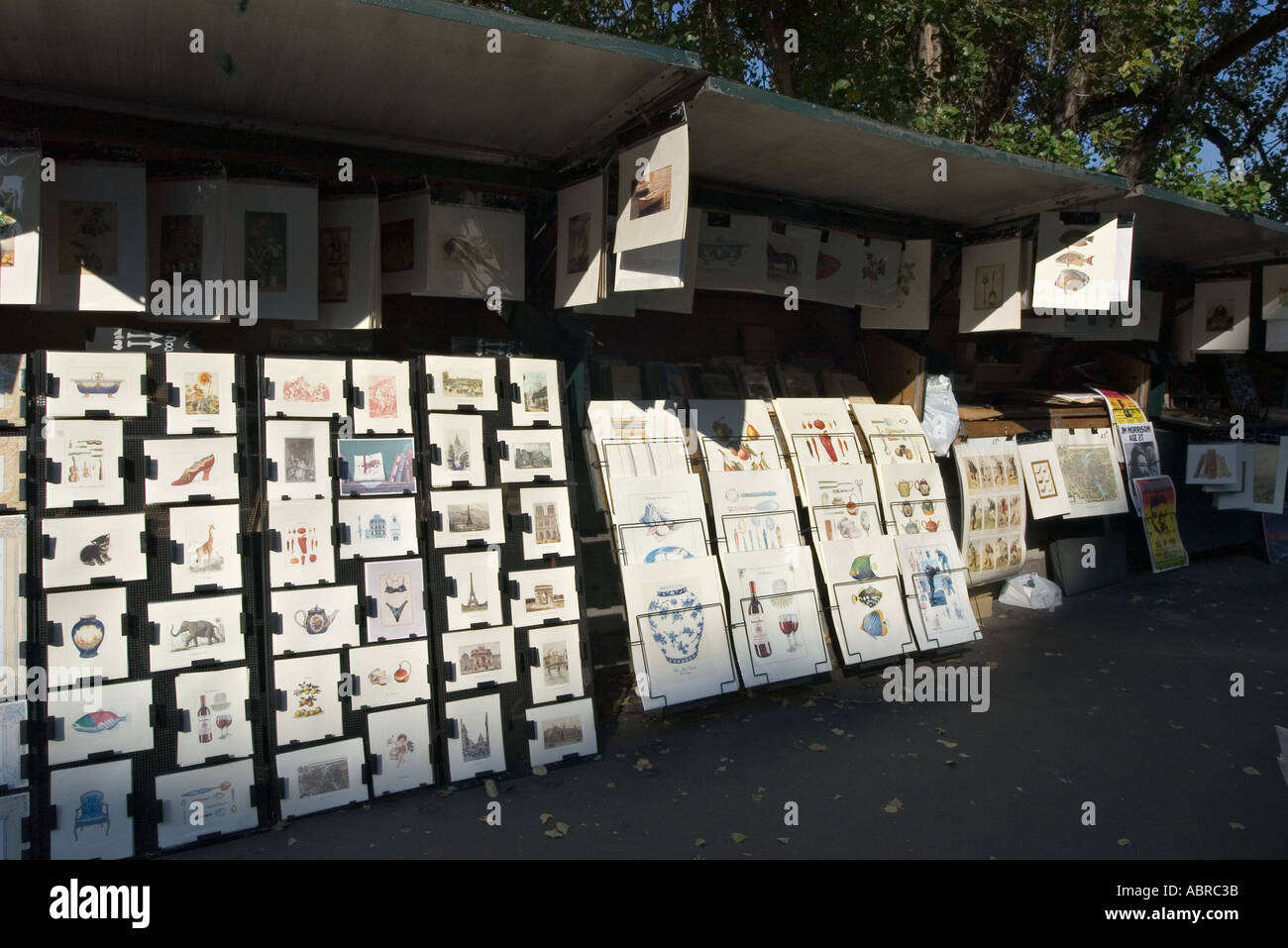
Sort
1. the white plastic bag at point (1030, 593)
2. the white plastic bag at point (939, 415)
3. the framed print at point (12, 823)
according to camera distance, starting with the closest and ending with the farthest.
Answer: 1. the framed print at point (12, 823)
2. the white plastic bag at point (939, 415)
3. the white plastic bag at point (1030, 593)

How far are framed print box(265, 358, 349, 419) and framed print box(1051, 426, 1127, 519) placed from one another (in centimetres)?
603

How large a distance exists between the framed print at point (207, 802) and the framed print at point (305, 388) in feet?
5.05

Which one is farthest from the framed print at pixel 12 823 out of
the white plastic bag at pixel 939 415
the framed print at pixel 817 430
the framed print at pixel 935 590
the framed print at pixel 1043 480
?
the framed print at pixel 1043 480

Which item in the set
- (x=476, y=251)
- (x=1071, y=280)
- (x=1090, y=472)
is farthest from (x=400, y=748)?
(x=1090, y=472)

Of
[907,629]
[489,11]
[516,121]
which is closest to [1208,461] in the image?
[907,629]

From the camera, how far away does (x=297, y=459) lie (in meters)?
4.05

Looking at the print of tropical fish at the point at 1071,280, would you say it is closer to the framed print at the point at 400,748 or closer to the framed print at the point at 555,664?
the framed print at the point at 555,664

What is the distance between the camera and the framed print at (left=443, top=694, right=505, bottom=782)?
13.6 feet

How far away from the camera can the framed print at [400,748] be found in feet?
13.2

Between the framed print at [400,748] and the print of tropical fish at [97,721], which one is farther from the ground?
the print of tropical fish at [97,721]

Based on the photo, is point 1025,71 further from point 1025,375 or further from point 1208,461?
point 1208,461

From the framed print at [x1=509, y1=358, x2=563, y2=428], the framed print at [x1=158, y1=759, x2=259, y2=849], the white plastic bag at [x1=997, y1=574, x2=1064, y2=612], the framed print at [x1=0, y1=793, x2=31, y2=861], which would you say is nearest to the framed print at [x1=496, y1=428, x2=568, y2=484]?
the framed print at [x1=509, y1=358, x2=563, y2=428]

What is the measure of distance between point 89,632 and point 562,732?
210cm

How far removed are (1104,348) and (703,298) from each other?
17.3ft
